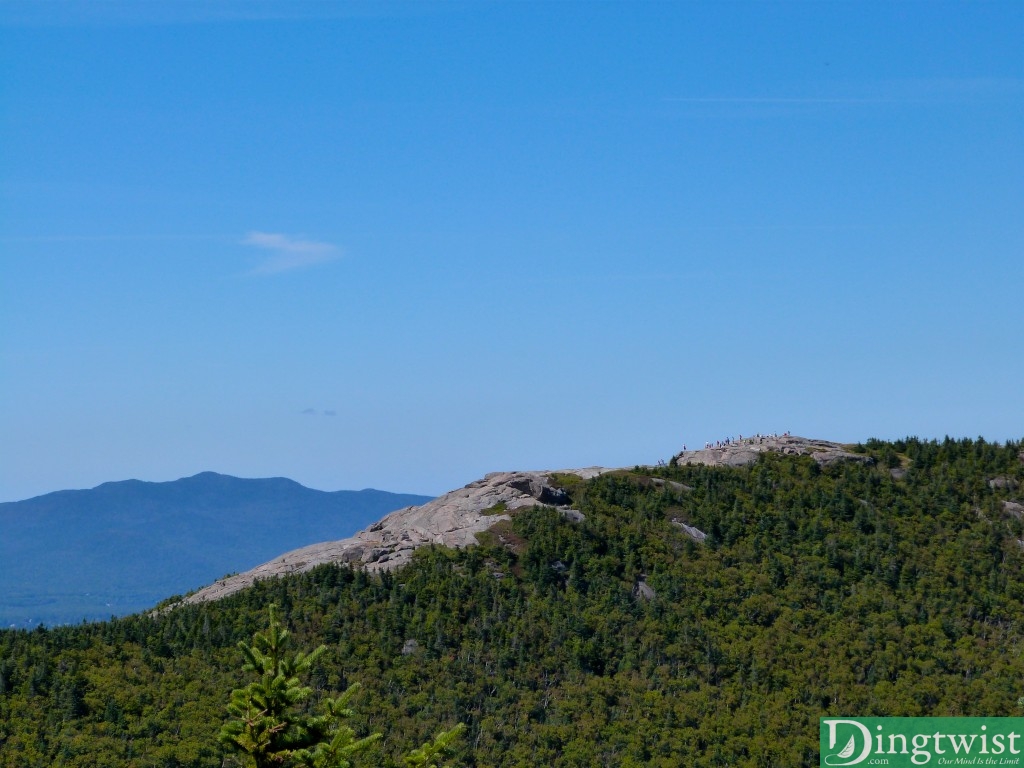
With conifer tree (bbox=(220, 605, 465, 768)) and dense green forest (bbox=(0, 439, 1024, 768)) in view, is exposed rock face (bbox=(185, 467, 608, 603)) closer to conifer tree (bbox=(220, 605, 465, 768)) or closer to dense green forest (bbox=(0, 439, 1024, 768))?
dense green forest (bbox=(0, 439, 1024, 768))

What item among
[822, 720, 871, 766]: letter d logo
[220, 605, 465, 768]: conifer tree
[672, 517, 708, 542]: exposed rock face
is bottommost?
[822, 720, 871, 766]: letter d logo

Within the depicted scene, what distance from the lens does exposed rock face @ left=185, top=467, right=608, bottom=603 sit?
176250 mm

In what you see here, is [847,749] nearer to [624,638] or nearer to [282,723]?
[282,723]

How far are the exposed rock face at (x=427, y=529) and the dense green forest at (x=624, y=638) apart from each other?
139 inches

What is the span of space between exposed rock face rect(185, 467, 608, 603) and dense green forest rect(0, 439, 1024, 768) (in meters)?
3.53

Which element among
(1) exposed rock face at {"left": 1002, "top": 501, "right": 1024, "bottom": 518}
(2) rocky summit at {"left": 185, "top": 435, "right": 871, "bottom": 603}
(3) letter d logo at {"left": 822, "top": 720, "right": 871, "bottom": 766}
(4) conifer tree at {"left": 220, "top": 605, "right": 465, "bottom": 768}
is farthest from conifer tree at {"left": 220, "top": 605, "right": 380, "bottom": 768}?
(1) exposed rock face at {"left": 1002, "top": 501, "right": 1024, "bottom": 518}

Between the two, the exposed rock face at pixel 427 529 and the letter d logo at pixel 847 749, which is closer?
the letter d logo at pixel 847 749

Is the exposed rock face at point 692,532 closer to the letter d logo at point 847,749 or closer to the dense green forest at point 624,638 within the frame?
the dense green forest at point 624,638

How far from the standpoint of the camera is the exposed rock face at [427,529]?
17625 cm

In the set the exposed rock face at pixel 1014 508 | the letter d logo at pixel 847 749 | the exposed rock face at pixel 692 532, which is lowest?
the letter d logo at pixel 847 749

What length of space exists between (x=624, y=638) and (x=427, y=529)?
1337 inches

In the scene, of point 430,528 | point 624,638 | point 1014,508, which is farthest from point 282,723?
point 1014,508

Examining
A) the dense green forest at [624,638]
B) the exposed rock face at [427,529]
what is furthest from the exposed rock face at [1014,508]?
the exposed rock face at [427,529]

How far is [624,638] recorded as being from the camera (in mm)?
162375
